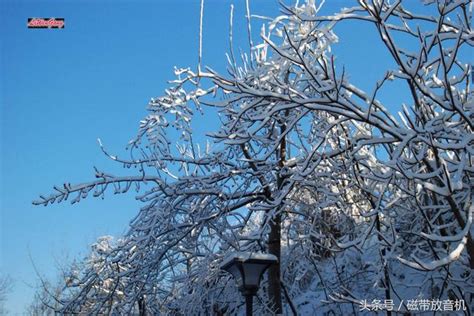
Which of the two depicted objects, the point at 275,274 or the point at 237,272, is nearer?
the point at 237,272

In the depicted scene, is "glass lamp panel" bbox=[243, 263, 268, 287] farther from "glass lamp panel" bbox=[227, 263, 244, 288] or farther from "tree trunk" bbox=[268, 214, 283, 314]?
"tree trunk" bbox=[268, 214, 283, 314]

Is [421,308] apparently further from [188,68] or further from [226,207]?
[188,68]

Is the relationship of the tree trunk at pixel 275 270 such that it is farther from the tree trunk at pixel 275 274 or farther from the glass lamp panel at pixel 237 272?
the glass lamp panel at pixel 237 272

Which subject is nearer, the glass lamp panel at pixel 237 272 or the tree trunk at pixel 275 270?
the glass lamp panel at pixel 237 272

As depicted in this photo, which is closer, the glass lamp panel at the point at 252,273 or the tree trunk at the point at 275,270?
the glass lamp panel at the point at 252,273

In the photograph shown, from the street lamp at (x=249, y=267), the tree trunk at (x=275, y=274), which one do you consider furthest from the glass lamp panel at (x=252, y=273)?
the tree trunk at (x=275, y=274)

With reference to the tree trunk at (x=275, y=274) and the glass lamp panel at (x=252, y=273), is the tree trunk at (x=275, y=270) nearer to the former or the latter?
the tree trunk at (x=275, y=274)

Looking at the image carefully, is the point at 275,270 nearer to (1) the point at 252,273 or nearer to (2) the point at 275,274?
(2) the point at 275,274

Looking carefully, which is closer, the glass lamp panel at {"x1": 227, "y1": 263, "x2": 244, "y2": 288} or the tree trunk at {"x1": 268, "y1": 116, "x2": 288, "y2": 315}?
the glass lamp panel at {"x1": 227, "y1": 263, "x2": 244, "y2": 288}

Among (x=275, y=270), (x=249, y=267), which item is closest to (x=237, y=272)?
(x=249, y=267)

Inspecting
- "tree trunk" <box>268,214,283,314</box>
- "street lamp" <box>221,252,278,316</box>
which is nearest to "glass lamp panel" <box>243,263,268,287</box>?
"street lamp" <box>221,252,278,316</box>

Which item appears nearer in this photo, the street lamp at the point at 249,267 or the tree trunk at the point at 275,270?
the street lamp at the point at 249,267

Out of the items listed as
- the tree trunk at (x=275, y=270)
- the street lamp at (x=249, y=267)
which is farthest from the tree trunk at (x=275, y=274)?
the street lamp at (x=249, y=267)

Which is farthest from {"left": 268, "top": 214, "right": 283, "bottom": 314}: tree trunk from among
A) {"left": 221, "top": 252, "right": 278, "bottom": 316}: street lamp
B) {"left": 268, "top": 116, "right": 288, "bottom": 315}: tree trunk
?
{"left": 221, "top": 252, "right": 278, "bottom": 316}: street lamp
